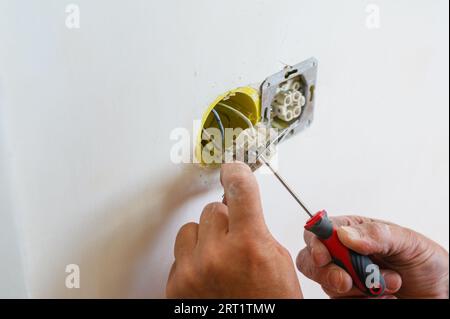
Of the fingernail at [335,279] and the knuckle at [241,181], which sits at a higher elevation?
the knuckle at [241,181]

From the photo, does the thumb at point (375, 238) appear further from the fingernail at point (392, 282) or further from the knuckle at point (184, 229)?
the knuckle at point (184, 229)

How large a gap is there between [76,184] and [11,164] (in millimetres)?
58

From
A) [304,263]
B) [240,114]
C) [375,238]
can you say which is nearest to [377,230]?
[375,238]

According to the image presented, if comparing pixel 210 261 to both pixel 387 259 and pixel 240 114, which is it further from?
pixel 387 259

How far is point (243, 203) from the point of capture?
0.44 m

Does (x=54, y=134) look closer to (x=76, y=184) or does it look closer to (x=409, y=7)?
(x=76, y=184)

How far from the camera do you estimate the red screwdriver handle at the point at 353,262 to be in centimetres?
48

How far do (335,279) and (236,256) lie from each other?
0.14m

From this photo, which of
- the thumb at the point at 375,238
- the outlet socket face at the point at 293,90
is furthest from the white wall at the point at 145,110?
the thumb at the point at 375,238

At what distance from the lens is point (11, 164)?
0.36 meters

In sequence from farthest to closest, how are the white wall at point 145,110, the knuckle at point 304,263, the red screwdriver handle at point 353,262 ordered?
the knuckle at point 304,263
the red screwdriver handle at point 353,262
the white wall at point 145,110

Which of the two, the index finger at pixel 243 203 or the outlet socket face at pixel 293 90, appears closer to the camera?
the index finger at pixel 243 203

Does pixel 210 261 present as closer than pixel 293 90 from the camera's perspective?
Yes

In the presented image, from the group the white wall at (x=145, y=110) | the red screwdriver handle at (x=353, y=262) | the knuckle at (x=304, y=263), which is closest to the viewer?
the white wall at (x=145, y=110)
